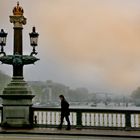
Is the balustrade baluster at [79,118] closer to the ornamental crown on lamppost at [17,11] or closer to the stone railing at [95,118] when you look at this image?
the stone railing at [95,118]

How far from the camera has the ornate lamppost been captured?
71.2 feet

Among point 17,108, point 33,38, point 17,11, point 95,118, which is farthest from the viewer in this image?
point 17,11

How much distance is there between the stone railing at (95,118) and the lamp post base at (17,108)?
435 mm

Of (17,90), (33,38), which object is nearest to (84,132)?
(17,90)

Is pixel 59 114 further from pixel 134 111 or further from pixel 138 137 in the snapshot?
pixel 138 137

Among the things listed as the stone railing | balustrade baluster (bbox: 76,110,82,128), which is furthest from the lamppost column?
balustrade baluster (bbox: 76,110,82,128)

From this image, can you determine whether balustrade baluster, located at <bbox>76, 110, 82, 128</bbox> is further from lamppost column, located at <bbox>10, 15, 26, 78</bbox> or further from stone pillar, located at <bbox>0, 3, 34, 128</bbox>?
lamppost column, located at <bbox>10, 15, 26, 78</bbox>

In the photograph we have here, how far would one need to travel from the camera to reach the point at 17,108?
71.2ft

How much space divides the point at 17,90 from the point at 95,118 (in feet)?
13.5

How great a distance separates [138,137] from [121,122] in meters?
3.33

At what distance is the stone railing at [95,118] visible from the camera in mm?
20875

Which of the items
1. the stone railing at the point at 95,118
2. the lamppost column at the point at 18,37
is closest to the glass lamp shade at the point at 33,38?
the lamppost column at the point at 18,37

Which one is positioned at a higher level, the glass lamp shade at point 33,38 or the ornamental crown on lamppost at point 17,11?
the ornamental crown on lamppost at point 17,11

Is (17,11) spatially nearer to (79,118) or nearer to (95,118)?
(79,118)
